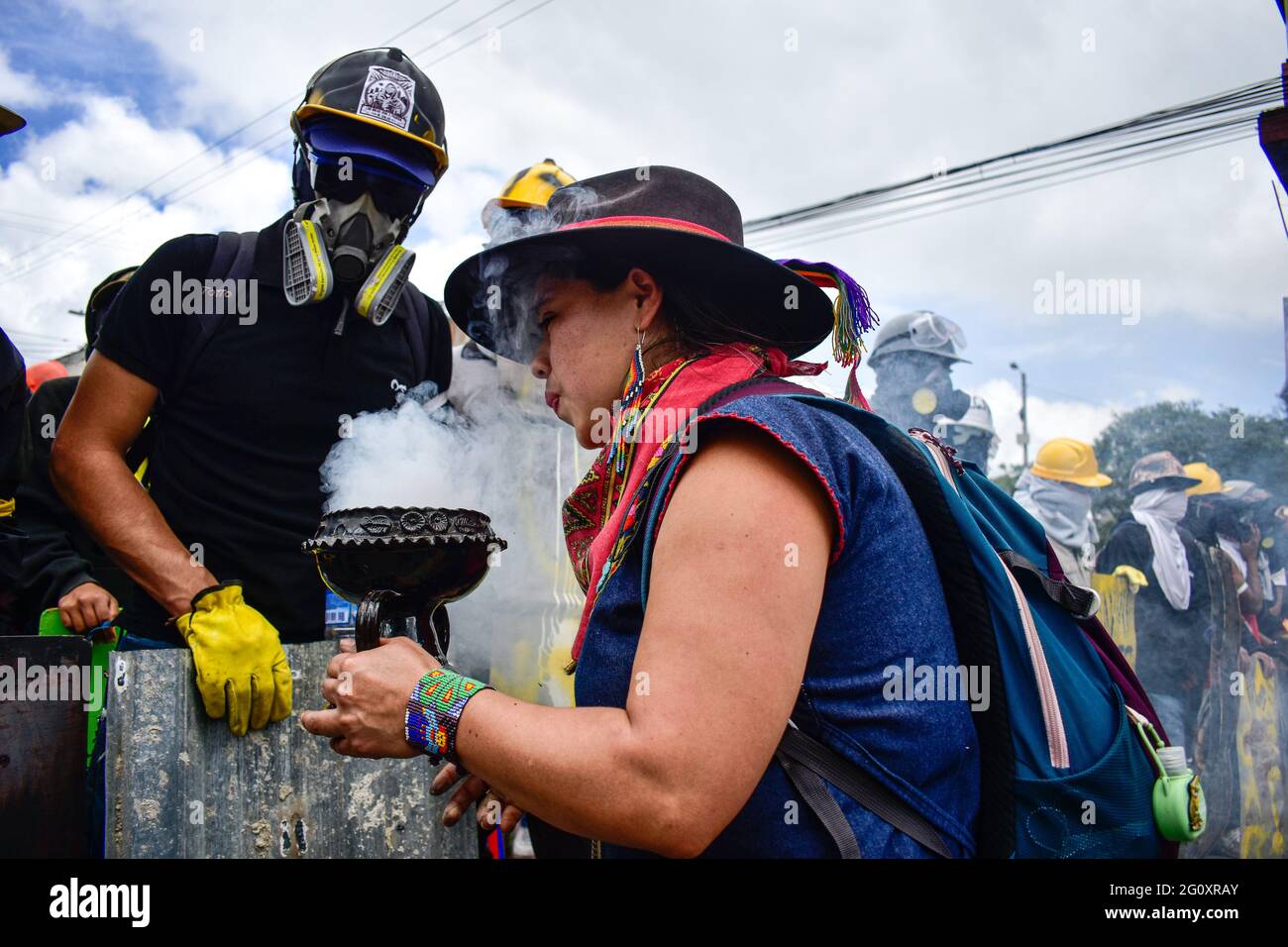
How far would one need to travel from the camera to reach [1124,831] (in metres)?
1.47

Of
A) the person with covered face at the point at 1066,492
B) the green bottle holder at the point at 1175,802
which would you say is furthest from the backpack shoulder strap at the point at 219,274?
the person with covered face at the point at 1066,492

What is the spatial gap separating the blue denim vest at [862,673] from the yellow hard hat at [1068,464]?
6.81 m

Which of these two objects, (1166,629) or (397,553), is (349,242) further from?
(1166,629)

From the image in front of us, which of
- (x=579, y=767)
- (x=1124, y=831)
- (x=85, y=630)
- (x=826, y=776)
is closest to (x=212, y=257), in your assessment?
(x=85, y=630)

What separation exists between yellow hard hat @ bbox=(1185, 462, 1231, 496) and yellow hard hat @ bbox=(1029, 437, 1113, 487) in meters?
2.38

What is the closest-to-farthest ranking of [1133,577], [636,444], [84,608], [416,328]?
[636,444]
[416,328]
[84,608]
[1133,577]

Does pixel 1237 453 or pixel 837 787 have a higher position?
pixel 1237 453

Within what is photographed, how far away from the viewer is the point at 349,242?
9.74 feet

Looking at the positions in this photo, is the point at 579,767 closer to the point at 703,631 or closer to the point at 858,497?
the point at 703,631

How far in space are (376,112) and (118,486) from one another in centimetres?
141

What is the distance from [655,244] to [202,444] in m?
1.83

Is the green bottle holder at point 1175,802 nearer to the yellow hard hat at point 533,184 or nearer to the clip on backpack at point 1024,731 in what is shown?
the clip on backpack at point 1024,731

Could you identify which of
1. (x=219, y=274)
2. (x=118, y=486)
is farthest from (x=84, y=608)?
(x=219, y=274)

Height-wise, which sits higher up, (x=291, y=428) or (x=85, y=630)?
(x=291, y=428)
